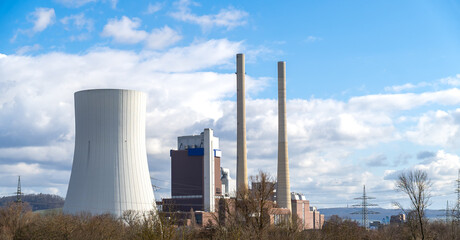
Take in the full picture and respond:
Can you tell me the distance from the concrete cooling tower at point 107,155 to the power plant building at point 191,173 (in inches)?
936

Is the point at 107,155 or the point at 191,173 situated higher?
the point at 107,155

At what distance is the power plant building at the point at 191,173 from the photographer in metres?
56.2

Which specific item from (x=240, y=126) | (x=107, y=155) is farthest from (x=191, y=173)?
(x=107, y=155)

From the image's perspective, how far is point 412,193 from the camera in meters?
18.3

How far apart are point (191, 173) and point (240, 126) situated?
38.7ft

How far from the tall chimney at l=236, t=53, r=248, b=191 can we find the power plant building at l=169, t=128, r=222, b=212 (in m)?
6.73

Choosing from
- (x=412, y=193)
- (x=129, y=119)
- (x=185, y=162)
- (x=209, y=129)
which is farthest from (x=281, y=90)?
(x=412, y=193)

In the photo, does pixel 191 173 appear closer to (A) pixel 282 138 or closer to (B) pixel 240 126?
(B) pixel 240 126

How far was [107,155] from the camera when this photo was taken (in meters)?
29.1

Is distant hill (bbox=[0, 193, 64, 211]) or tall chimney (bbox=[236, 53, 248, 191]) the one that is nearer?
tall chimney (bbox=[236, 53, 248, 191])

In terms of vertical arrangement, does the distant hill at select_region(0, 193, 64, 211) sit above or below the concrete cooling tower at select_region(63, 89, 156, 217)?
below

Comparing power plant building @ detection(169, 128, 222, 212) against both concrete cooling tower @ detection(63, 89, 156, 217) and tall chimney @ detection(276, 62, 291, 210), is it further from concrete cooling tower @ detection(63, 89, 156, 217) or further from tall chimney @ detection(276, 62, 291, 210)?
concrete cooling tower @ detection(63, 89, 156, 217)

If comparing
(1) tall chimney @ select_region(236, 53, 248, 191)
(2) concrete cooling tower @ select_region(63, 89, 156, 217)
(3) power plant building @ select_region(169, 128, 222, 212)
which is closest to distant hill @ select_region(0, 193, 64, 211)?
(3) power plant building @ select_region(169, 128, 222, 212)

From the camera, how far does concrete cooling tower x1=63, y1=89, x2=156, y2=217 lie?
95.8 ft
